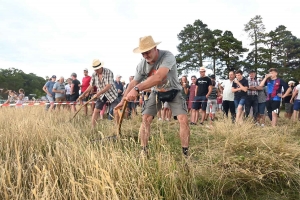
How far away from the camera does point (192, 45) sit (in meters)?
36.6

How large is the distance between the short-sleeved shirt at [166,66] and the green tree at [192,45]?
106 ft

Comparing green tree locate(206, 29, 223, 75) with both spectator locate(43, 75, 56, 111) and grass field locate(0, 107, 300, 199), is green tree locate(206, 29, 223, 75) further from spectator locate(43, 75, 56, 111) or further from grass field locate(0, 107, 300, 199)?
grass field locate(0, 107, 300, 199)

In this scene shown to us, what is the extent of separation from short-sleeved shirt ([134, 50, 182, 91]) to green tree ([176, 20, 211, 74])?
3231cm

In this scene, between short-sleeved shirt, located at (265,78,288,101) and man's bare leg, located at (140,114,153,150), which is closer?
man's bare leg, located at (140,114,153,150)

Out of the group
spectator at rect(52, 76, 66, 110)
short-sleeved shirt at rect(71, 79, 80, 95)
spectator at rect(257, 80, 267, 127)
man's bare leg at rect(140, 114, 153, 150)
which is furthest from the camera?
short-sleeved shirt at rect(71, 79, 80, 95)

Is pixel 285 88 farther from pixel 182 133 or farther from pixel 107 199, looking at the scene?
pixel 107 199

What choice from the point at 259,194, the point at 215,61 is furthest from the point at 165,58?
the point at 215,61

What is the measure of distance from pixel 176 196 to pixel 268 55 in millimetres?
35103

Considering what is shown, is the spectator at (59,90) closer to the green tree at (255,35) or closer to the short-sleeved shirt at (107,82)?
the short-sleeved shirt at (107,82)

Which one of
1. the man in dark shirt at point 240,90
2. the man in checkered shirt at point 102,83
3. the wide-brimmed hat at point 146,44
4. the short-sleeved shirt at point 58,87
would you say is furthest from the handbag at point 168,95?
the short-sleeved shirt at point 58,87

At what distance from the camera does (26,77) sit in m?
108

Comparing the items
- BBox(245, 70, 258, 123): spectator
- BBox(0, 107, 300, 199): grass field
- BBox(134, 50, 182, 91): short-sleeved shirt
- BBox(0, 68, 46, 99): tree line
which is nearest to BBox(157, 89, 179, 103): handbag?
BBox(134, 50, 182, 91): short-sleeved shirt

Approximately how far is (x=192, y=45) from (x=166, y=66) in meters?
34.8

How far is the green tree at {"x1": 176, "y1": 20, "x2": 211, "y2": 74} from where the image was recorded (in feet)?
118
